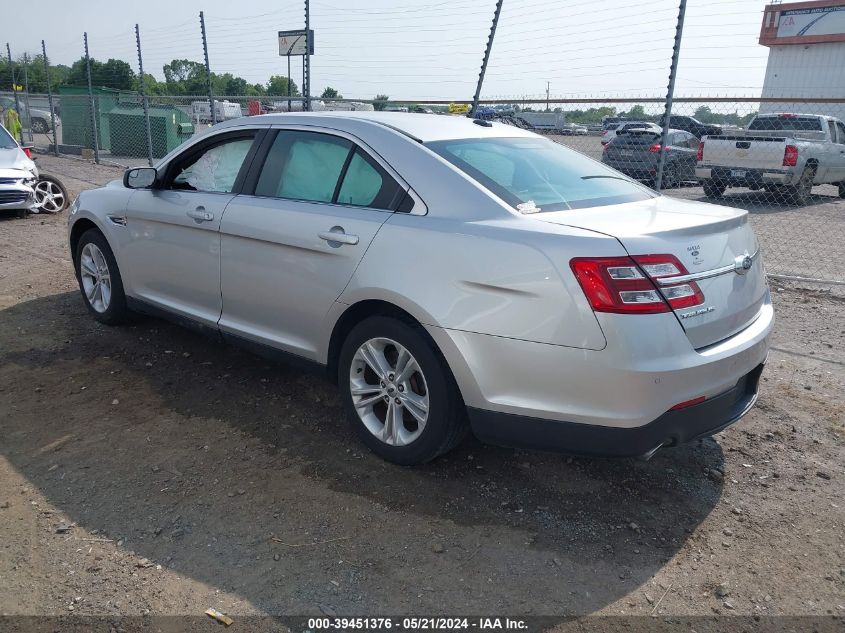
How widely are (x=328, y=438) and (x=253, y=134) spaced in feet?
6.19

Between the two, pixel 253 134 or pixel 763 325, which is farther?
pixel 253 134

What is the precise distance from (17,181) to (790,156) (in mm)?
13175

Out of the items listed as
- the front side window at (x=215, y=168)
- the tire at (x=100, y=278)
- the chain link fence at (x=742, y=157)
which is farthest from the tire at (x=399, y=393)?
the chain link fence at (x=742, y=157)

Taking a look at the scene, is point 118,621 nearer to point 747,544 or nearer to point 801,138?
point 747,544

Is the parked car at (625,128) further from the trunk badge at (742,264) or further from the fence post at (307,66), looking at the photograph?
the trunk badge at (742,264)

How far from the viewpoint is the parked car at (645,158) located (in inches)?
568

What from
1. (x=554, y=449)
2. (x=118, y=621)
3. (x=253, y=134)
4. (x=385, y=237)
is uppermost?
(x=253, y=134)

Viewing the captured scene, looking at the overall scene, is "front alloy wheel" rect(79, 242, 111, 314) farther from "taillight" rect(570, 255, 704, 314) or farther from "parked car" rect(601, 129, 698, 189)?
"parked car" rect(601, 129, 698, 189)

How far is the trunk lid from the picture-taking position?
9.39 feet

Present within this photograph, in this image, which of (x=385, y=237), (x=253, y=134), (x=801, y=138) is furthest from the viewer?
(x=801, y=138)

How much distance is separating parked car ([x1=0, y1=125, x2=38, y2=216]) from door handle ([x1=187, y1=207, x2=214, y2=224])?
733 cm

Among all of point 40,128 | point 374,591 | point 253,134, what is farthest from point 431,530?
point 40,128

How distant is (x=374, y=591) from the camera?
2.66 meters

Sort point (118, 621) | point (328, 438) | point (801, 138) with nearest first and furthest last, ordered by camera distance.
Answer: point (118, 621) → point (328, 438) → point (801, 138)
